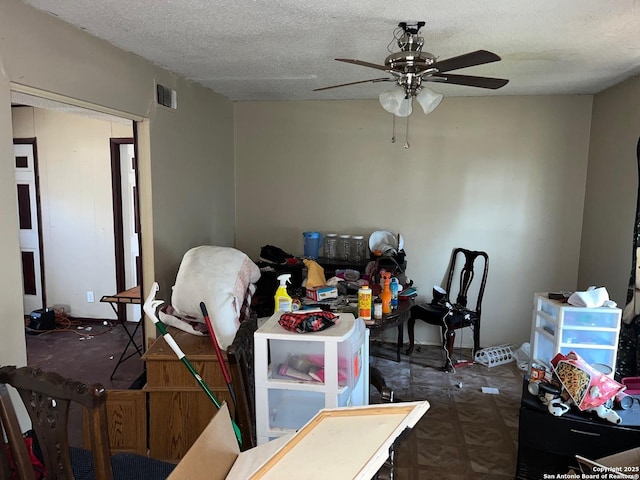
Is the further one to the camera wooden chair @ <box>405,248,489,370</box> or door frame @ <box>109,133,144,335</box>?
door frame @ <box>109,133,144,335</box>

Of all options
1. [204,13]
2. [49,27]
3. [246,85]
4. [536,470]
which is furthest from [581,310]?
[49,27]

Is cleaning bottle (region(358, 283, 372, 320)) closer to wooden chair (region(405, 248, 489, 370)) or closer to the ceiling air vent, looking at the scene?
wooden chair (region(405, 248, 489, 370))

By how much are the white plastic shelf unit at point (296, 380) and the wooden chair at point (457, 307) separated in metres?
2.35

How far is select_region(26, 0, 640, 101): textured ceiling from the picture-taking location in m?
2.06

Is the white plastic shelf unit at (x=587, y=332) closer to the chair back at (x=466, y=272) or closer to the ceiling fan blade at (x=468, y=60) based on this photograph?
the chair back at (x=466, y=272)

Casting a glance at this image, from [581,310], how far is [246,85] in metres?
3.04

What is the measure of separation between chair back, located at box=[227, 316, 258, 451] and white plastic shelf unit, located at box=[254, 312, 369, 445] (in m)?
0.05

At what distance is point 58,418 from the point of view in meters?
1.47

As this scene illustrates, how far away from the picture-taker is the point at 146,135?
9.96 feet

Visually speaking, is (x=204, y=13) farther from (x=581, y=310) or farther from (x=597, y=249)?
(x=597, y=249)

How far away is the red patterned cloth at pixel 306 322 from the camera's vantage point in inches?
66.6

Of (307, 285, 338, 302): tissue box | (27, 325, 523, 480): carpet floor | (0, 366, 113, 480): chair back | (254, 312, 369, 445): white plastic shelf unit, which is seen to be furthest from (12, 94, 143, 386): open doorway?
(254, 312, 369, 445): white plastic shelf unit

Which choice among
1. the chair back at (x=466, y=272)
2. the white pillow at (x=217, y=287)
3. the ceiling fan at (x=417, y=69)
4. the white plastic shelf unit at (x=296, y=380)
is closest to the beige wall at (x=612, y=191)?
the chair back at (x=466, y=272)

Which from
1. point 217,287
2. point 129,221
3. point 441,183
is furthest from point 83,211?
point 441,183
